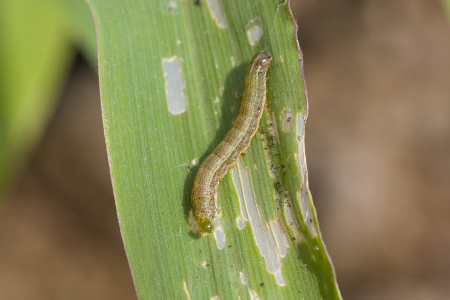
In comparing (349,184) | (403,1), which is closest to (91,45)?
(349,184)

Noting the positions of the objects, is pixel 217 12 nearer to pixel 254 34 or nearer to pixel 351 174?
pixel 254 34

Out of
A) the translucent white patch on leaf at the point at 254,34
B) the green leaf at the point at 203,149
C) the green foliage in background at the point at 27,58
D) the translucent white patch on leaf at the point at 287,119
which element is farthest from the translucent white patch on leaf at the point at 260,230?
the green foliage in background at the point at 27,58

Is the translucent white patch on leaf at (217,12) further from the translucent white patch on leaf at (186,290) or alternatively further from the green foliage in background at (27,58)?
the translucent white patch on leaf at (186,290)

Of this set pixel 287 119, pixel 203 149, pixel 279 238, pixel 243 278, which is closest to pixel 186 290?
pixel 243 278

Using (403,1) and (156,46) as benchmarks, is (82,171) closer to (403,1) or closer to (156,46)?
(156,46)

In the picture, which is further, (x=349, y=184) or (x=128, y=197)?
(x=349, y=184)

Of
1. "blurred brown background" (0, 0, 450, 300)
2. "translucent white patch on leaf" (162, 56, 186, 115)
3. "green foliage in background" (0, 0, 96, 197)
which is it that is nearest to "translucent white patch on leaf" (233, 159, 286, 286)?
"translucent white patch on leaf" (162, 56, 186, 115)
